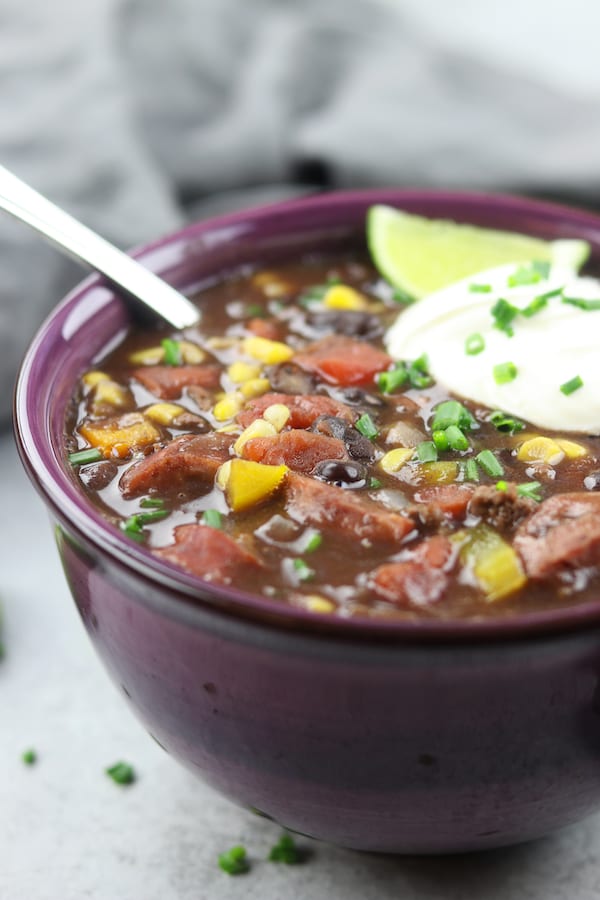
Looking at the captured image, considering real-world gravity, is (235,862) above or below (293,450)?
below

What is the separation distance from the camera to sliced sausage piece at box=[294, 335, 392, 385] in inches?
141

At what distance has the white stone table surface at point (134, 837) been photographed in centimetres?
301

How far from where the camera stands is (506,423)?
3.30 metres

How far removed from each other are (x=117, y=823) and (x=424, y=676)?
1378 millimetres

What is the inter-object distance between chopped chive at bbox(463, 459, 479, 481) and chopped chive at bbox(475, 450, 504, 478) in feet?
0.08

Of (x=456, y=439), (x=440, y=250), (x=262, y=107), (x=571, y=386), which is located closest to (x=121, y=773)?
(x=456, y=439)

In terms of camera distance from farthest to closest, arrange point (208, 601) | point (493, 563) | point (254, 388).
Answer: point (254, 388)
point (493, 563)
point (208, 601)

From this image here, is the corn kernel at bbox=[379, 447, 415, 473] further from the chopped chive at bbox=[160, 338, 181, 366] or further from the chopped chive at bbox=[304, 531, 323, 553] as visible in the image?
the chopped chive at bbox=[160, 338, 181, 366]

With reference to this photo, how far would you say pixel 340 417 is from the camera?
3.28m

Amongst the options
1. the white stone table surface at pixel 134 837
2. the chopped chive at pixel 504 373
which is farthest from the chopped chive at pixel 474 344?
the white stone table surface at pixel 134 837

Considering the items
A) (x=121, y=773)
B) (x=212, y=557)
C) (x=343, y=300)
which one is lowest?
(x=121, y=773)

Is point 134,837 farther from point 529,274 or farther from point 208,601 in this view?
point 529,274

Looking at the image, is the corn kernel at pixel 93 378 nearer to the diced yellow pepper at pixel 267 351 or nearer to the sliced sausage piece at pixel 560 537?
the diced yellow pepper at pixel 267 351

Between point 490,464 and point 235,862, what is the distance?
1252 millimetres
